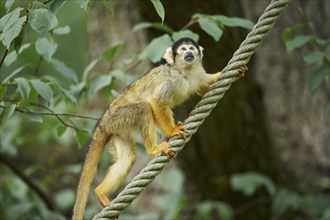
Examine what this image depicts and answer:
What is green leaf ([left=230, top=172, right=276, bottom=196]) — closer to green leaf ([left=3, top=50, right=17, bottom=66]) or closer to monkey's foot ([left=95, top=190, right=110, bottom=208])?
monkey's foot ([left=95, top=190, right=110, bottom=208])

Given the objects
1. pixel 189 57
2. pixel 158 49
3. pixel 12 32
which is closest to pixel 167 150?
pixel 189 57

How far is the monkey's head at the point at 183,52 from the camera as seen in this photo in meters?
4.06

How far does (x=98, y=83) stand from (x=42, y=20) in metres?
1.43

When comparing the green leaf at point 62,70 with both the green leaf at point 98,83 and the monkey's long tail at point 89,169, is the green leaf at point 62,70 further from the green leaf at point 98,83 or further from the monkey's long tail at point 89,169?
the monkey's long tail at point 89,169

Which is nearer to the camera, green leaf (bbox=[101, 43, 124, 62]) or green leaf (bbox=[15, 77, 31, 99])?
green leaf (bbox=[15, 77, 31, 99])

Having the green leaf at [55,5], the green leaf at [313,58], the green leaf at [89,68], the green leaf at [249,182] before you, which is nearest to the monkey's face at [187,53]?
the green leaf at [89,68]

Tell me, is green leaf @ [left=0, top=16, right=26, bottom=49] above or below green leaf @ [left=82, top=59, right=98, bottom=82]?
below

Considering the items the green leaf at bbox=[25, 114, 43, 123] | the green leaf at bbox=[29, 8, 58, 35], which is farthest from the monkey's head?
the green leaf at bbox=[29, 8, 58, 35]

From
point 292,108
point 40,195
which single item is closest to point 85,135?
point 40,195

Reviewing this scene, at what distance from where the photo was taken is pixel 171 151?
140 inches

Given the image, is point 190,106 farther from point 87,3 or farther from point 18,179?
point 87,3

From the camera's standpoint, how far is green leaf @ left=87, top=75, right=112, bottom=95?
4230 mm

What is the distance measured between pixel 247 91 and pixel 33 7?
3139 mm

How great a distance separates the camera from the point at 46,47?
4.05 meters
